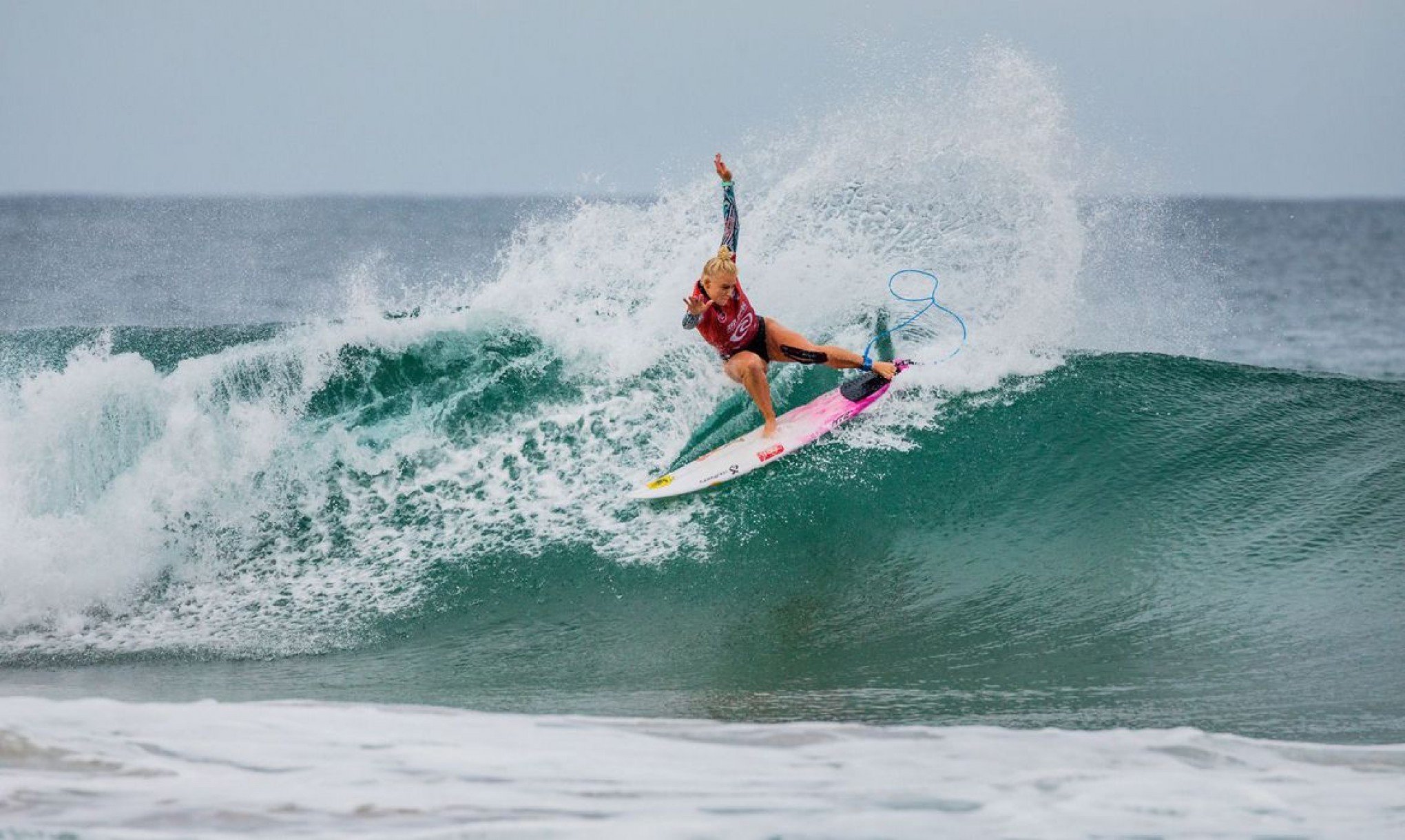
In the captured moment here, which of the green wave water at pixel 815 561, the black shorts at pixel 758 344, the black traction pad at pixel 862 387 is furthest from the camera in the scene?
the black traction pad at pixel 862 387

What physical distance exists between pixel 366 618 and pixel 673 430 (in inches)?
97.5

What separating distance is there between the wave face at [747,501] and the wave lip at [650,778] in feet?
1.33

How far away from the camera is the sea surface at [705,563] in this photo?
427cm

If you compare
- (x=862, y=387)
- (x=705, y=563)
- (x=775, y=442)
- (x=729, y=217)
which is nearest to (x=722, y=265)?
(x=729, y=217)

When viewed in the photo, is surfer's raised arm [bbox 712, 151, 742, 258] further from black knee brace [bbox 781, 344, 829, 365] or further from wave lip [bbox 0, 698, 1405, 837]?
wave lip [bbox 0, 698, 1405, 837]

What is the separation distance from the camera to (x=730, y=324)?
7328 millimetres

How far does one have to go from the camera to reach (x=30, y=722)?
180 inches

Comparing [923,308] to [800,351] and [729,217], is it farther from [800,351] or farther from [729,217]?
[729,217]

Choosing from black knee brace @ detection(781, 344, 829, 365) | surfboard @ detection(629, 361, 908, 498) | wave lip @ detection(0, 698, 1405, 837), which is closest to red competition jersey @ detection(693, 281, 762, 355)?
black knee brace @ detection(781, 344, 829, 365)

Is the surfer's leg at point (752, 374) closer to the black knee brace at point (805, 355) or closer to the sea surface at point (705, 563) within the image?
the black knee brace at point (805, 355)

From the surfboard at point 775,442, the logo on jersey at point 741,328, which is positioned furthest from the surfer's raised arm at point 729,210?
the surfboard at point 775,442

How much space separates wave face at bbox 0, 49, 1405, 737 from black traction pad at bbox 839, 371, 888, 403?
6.5 inches

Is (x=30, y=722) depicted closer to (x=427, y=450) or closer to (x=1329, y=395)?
(x=427, y=450)

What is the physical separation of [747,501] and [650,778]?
10.3ft
